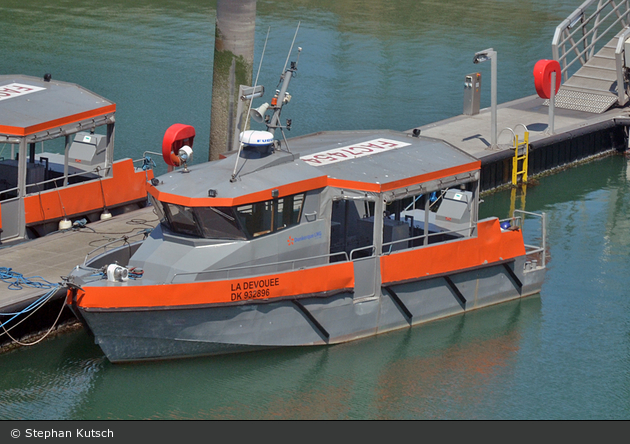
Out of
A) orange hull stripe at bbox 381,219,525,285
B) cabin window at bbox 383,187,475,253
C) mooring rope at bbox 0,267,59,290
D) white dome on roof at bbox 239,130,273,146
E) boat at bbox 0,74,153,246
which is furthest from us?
boat at bbox 0,74,153,246

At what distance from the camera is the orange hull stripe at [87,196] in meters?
16.4

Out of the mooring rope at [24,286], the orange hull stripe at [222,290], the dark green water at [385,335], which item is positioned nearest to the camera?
the orange hull stripe at [222,290]

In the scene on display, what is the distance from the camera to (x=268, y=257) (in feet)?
44.0

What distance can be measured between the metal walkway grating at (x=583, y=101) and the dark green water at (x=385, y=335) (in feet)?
5.84

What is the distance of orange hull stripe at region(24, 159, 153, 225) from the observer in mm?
16375

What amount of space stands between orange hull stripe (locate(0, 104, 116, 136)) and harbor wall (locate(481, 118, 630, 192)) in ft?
30.5

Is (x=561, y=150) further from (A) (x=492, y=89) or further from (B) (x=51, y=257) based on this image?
(B) (x=51, y=257)

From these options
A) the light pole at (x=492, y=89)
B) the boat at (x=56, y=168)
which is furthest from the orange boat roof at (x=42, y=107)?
the light pole at (x=492, y=89)

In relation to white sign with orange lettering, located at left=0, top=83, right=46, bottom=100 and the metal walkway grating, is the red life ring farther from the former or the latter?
white sign with orange lettering, located at left=0, top=83, right=46, bottom=100

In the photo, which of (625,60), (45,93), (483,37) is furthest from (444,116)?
(45,93)

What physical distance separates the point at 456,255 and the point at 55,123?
23.8 ft

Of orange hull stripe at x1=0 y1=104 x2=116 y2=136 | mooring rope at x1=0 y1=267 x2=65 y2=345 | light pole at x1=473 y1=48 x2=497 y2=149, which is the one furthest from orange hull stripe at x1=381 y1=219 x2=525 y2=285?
light pole at x1=473 y1=48 x2=497 y2=149

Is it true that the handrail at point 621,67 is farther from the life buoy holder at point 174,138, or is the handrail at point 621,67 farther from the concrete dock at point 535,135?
the life buoy holder at point 174,138

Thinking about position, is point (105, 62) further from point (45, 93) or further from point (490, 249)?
point (490, 249)
